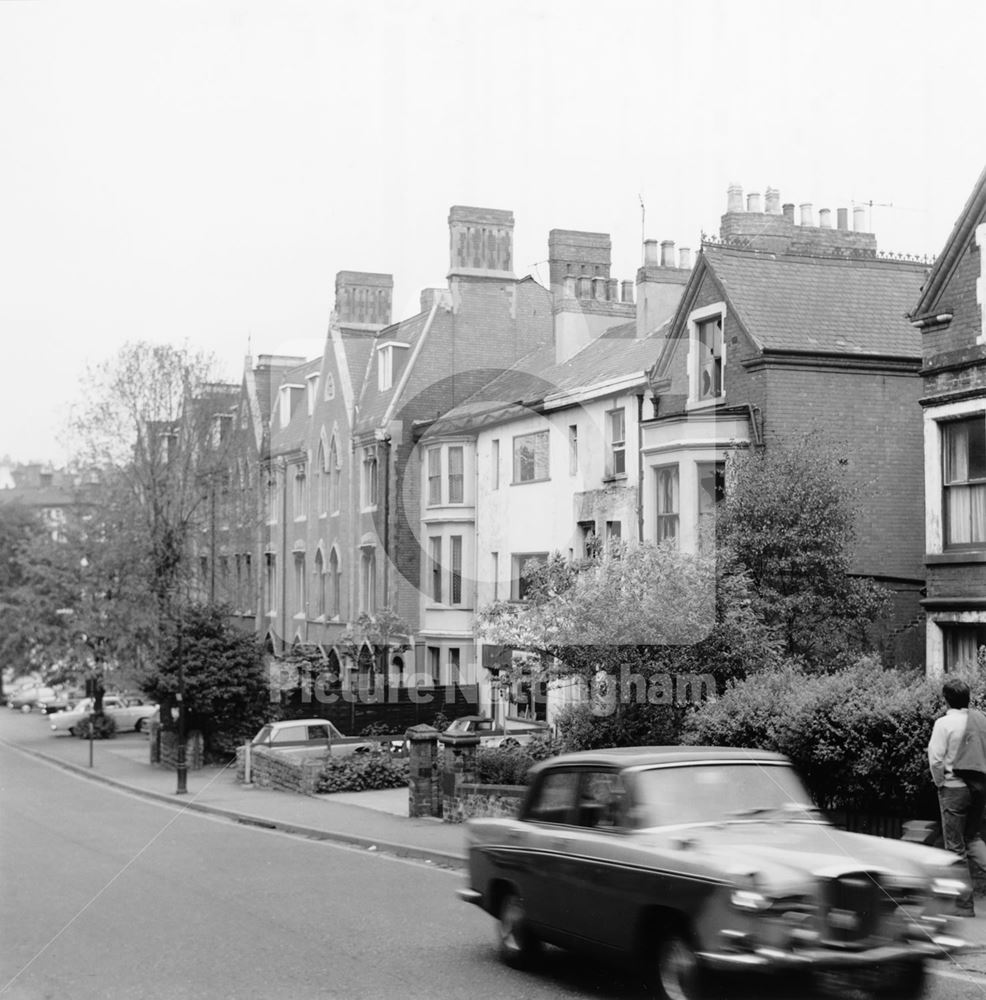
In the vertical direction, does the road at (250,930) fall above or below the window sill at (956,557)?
below

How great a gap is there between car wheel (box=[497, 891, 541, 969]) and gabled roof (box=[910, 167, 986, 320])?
15085 mm

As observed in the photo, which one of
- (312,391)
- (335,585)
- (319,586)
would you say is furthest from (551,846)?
(312,391)

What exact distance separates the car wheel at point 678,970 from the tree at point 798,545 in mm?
14741

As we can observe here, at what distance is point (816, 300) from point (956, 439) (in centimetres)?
783

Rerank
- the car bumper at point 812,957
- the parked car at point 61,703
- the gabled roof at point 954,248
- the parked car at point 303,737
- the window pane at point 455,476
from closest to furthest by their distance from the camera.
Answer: the car bumper at point 812,957 → the gabled roof at point 954,248 → the parked car at point 303,737 → the window pane at point 455,476 → the parked car at point 61,703

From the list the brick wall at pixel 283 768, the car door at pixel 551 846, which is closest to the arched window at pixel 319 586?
the brick wall at pixel 283 768

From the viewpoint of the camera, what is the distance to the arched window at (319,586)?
166 feet

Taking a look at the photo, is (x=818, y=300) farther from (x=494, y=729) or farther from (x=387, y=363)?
(x=387, y=363)

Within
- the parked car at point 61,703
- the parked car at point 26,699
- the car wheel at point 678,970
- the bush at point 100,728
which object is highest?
the car wheel at point 678,970

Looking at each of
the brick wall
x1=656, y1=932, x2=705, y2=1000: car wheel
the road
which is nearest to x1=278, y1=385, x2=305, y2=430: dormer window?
the brick wall

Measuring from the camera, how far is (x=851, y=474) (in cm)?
2781

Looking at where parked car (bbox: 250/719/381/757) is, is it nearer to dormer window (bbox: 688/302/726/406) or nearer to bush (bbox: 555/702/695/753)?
dormer window (bbox: 688/302/726/406)

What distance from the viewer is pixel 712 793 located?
1021 centimetres

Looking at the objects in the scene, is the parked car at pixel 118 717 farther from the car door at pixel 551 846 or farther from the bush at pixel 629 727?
the car door at pixel 551 846
